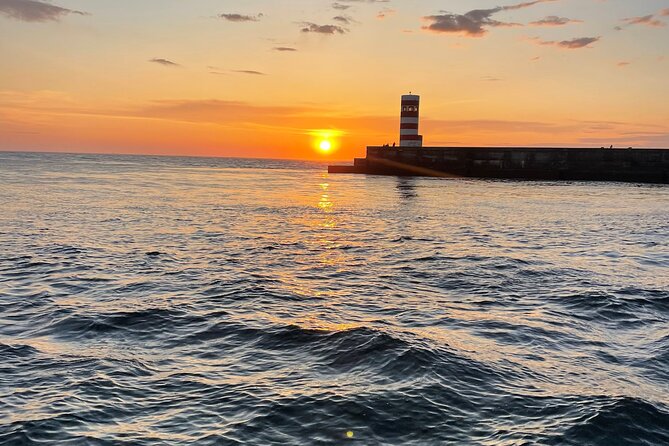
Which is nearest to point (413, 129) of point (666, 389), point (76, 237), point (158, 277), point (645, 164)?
point (645, 164)

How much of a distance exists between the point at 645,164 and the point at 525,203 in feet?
83.5

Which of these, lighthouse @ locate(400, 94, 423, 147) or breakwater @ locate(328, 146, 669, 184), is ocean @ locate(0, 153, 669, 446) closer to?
breakwater @ locate(328, 146, 669, 184)

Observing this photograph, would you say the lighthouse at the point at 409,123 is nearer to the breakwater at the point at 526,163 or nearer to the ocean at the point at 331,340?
the breakwater at the point at 526,163

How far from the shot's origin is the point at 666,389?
20.5 feet

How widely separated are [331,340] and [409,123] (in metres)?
56.1

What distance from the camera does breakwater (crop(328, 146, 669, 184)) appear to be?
49.6 meters

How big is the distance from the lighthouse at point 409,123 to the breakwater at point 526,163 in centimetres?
155

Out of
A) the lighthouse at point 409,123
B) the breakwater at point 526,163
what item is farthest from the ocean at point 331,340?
the lighthouse at point 409,123

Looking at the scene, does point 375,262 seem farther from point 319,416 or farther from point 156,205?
point 156,205

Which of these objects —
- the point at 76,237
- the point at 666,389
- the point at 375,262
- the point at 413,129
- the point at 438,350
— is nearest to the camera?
the point at 666,389

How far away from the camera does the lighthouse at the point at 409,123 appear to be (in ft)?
198

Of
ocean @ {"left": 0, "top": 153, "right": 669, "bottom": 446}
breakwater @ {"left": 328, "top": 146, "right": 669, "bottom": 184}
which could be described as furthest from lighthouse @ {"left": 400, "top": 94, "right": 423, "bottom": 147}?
ocean @ {"left": 0, "top": 153, "right": 669, "bottom": 446}

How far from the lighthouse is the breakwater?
5.08 ft

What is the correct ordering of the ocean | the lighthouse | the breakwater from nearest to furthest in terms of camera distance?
the ocean < the breakwater < the lighthouse
